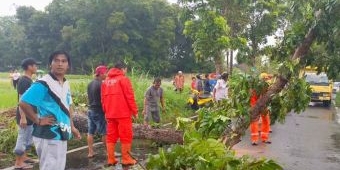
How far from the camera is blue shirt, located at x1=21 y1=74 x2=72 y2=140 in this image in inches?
175

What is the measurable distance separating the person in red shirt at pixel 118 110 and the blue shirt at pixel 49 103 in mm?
2966

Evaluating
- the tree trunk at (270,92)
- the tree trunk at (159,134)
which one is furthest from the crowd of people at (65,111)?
the tree trunk at (159,134)

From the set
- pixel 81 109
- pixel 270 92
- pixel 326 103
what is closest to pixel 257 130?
pixel 270 92

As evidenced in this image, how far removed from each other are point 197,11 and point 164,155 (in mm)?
14330

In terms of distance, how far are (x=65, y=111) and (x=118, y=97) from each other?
300 cm

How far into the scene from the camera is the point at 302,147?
10.4m

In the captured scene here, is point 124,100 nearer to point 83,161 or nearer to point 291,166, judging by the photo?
point 83,161

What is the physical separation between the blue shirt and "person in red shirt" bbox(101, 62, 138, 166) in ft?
9.73

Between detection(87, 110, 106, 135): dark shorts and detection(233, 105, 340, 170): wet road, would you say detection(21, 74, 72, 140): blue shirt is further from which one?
detection(233, 105, 340, 170): wet road

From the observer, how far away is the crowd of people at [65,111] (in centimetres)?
446

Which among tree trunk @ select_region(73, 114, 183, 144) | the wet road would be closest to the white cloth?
tree trunk @ select_region(73, 114, 183, 144)

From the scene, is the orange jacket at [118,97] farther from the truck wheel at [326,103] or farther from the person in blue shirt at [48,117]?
the truck wheel at [326,103]

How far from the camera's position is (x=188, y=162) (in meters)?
4.65

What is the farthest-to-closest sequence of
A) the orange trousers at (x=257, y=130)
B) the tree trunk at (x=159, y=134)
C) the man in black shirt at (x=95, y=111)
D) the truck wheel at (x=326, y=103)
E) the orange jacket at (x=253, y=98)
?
1. the truck wheel at (x=326, y=103)
2. the orange trousers at (x=257, y=130)
3. the tree trunk at (x=159, y=134)
4. the man in black shirt at (x=95, y=111)
5. the orange jacket at (x=253, y=98)
